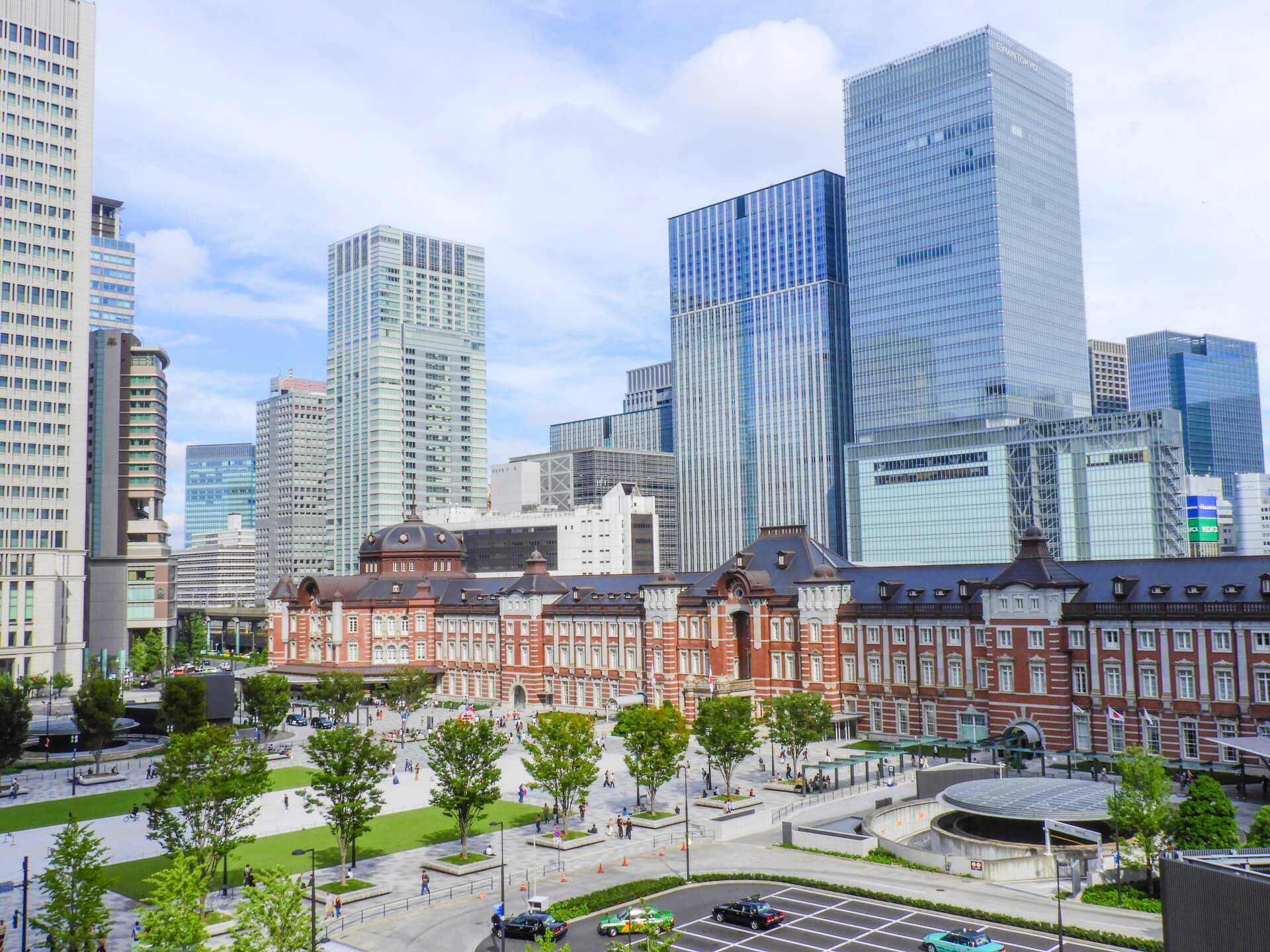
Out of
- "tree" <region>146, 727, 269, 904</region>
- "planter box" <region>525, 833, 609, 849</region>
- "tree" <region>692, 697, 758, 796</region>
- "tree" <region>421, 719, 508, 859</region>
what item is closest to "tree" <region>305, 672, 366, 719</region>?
"tree" <region>692, 697, 758, 796</region>

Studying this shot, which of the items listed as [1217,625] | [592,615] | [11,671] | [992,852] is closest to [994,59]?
[592,615]

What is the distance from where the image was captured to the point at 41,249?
15162cm

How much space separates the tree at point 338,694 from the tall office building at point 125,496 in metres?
82.1

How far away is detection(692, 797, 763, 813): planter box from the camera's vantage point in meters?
72.2

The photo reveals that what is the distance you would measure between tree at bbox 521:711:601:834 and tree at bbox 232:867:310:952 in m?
29.0

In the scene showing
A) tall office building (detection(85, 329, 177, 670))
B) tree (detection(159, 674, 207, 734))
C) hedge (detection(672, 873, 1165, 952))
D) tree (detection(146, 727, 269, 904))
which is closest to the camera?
hedge (detection(672, 873, 1165, 952))

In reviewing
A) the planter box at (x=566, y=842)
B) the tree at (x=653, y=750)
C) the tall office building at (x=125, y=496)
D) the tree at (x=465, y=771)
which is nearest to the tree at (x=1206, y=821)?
the tree at (x=653, y=750)

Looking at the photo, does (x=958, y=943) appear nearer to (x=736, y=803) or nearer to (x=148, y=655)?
(x=736, y=803)

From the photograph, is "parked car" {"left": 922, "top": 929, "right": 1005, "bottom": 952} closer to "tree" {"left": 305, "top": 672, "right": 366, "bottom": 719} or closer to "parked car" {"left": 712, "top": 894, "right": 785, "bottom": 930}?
"parked car" {"left": 712, "top": 894, "right": 785, "bottom": 930}

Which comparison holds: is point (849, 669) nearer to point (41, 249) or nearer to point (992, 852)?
point (992, 852)

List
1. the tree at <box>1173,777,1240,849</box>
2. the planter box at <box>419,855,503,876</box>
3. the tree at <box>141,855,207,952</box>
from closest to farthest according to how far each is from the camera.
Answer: the tree at <box>141,855,207,952</box> < the tree at <box>1173,777,1240,849</box> < the planter box at <box>419,855,503,876</box>

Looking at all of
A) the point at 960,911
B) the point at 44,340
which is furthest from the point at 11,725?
the point at 44,340

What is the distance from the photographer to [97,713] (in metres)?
90.1

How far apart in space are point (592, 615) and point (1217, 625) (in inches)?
2556
